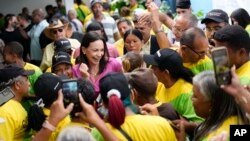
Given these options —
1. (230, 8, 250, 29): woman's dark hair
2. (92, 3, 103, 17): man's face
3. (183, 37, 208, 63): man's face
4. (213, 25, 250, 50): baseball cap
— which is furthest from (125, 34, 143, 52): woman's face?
(92, 3, 103, 17): man's face

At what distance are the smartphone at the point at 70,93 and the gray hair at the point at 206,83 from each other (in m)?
0.82

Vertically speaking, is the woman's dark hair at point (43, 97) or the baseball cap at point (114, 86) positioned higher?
the baseball cap at point (114, 86)

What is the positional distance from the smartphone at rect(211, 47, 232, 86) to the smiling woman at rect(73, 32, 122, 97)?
2.67m

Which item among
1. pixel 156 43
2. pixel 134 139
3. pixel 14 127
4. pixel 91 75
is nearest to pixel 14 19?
pixel 156 43

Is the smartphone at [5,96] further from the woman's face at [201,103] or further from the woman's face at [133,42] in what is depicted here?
the woman's face at [133,42]

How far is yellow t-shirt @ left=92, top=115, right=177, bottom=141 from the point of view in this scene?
369 centimetres

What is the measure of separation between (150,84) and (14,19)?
767 centimetres

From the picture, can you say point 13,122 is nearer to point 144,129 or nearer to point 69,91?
point 69,91

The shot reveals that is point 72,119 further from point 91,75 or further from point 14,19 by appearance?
point 14,19

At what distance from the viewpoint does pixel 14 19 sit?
11.6 m

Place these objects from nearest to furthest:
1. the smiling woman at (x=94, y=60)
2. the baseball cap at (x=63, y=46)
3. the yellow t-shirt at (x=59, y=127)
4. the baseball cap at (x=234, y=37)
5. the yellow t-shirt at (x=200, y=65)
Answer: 1. the yellow t-shirt at (x=59, y=127)
2. the baseball cap at (x=234, y=37)
3. the yellow t-shirt at (x=200, y=65)
4. the smiling woman at (x=94, y=60)
5. the baseball cap at (x=63, y=46)

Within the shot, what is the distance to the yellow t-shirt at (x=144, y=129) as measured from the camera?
369 cm

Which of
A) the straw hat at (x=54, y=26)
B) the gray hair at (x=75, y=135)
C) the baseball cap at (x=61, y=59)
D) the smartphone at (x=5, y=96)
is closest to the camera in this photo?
the gray hair at (x=75, y=135)

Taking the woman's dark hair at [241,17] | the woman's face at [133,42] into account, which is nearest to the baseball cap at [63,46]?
the woman's face at [133,42]
